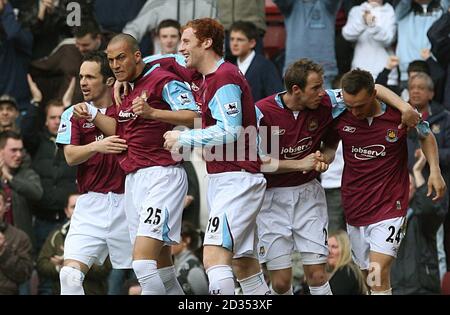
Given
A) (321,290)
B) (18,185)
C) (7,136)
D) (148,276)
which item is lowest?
(321,290)

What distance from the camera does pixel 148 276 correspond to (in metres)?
10.5

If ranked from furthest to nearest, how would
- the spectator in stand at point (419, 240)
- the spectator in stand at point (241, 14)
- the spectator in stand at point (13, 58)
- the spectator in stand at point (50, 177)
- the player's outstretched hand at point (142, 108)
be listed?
the spectator in stand at point (13, 58) → the spectator in stand at point (241, 14) → the spectator in stand at point (50, 177) → the spectator in stand at point (419, 240) → the player's outstretched hand at point (142, 108)

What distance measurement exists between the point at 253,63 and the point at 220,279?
461 centimetres

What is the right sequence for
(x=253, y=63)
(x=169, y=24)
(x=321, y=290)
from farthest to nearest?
(x=169, y=24)
(x=253, y=63)
(x=321, y=290)

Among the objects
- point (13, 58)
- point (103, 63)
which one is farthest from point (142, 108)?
point (13, 58)

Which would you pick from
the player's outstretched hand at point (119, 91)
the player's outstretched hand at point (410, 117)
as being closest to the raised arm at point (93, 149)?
the player's outstretched hand at point (119, 91)

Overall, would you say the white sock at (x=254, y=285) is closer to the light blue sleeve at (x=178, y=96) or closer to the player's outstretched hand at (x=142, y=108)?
the light blue sleeve at (x=178, y=96)

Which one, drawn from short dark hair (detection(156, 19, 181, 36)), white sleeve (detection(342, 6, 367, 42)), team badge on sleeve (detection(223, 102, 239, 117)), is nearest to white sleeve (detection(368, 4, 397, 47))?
white sleeve (detection(342, 6, 367, 42))

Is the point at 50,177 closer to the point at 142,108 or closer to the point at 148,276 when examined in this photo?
the point at 148,276

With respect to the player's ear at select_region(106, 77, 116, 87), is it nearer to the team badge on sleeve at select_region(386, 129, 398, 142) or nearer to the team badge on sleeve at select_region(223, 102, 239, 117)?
the team badge on sleeve at select_region(223, 102, 239, 117)

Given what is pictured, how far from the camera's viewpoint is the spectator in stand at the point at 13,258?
14.2 meters

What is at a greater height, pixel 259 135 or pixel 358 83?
pixel 358 83

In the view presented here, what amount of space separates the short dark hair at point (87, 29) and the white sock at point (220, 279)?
5.50m

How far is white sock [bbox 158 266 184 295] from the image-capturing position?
1095 centimetres
